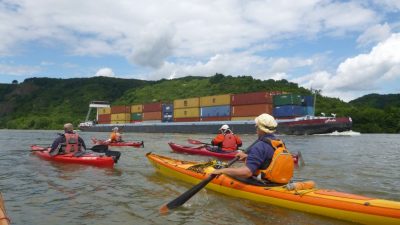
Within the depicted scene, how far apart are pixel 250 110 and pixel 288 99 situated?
19.7 feet

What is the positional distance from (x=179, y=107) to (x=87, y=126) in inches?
1046

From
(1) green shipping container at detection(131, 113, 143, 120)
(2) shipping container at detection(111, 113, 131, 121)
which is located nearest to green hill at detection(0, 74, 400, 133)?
(2) shipping container at detection(111, 113, 131, 121)

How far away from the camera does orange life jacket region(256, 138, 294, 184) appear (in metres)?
6.70

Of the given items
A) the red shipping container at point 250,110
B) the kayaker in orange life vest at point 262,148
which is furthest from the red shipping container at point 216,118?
the kayaker in orange life vest at point 262,148

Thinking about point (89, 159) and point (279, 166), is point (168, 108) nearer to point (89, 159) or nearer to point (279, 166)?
point (89, 159)

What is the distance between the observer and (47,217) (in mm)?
7094

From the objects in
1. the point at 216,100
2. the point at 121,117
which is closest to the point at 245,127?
the point at 216,100

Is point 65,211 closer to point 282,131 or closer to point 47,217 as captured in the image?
point 47,217

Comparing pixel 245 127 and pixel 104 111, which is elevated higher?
pixel 104 111

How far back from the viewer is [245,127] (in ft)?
170

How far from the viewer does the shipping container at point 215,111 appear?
5831 cm

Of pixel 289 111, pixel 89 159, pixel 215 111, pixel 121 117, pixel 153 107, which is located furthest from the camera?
pixel 121 117

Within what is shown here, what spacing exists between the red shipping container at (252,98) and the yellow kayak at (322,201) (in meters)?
45.2

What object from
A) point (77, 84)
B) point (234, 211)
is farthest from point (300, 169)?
point (77, 84)
